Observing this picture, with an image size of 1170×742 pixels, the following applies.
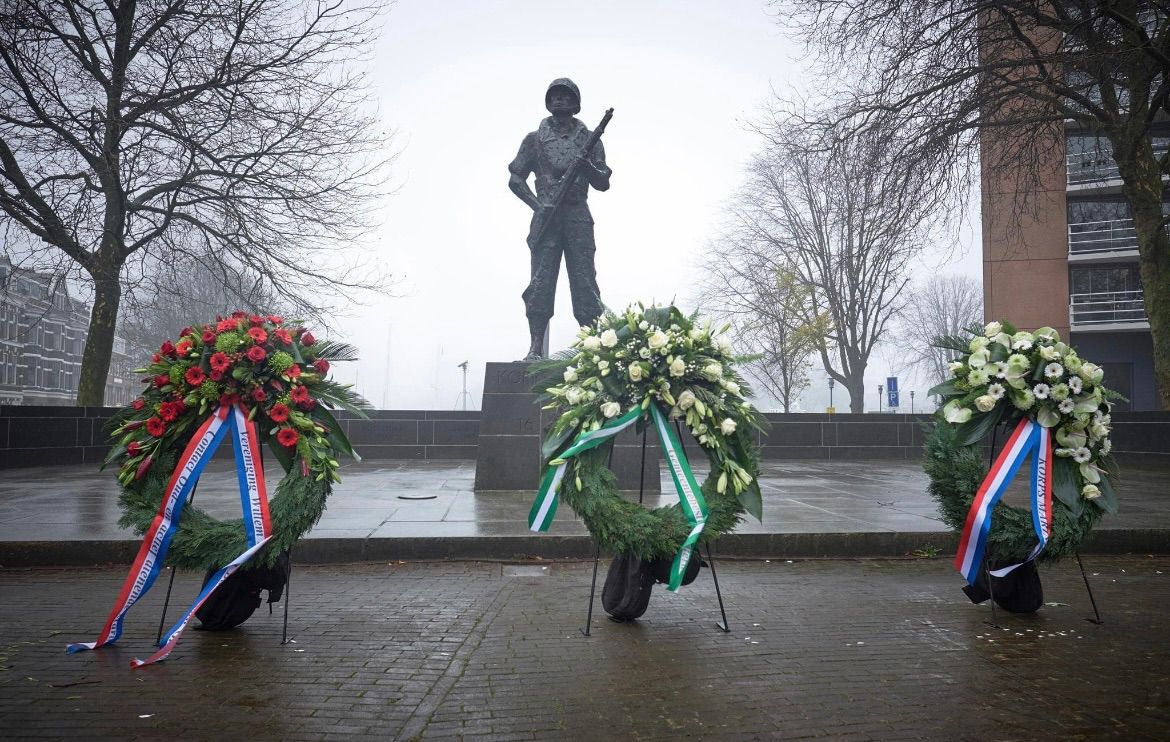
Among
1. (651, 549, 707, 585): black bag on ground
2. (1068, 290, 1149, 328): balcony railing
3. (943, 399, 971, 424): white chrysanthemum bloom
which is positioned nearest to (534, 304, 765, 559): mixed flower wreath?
(651, 549, 707, 585): black bag on ground

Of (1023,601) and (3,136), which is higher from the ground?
(3,136)

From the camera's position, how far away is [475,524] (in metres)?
8.39

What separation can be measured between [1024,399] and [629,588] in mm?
2941

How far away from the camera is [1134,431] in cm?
1822

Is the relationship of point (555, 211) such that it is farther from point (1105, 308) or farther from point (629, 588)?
point (1105, 308)

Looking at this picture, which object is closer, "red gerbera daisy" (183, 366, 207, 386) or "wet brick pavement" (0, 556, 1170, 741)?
"wet brick pavement" (0, 556, 1170, 741)

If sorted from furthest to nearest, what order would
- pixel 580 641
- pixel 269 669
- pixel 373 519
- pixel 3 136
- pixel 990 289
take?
pixel 990 289 < pixel 3 136 < pixel 373 519 < pixel 580 641 < pixel 269 669

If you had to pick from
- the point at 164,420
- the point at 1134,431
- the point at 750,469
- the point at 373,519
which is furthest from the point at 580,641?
the point at 1134,431

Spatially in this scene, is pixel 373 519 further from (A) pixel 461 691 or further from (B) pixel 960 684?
(B) pixel 960 684

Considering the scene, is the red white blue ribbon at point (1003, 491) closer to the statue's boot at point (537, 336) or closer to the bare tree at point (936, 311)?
the statue's boot at point (537, 336)

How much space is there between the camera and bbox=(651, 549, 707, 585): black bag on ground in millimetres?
5145

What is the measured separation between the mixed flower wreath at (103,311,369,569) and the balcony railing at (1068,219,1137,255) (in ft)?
120

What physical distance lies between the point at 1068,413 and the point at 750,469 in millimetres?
2181

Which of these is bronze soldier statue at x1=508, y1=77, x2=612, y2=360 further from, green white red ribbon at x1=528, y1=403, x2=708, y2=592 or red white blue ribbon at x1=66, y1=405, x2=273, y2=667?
red white blue ribbon at x1=66, y1=405, x2=273, y2=667
